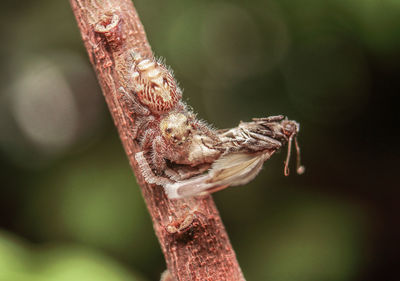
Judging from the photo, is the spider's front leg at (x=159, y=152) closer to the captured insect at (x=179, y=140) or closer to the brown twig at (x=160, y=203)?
the captured insect at (x=179, y=140)

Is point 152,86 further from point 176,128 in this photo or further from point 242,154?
point 242,154

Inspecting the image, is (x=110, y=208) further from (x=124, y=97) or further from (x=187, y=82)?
(x=124, y=97)

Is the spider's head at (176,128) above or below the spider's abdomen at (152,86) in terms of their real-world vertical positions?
below

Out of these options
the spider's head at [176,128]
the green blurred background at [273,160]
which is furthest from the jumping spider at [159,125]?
the green blurred background at [273,160]

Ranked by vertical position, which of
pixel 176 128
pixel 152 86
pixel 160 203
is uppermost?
pixel 152 86

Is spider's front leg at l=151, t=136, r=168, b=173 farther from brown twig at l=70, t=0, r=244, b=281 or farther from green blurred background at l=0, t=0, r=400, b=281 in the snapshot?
green blurred background at l=0, t=0, r=400, b=281

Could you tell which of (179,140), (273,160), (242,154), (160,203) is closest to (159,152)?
(179,140)
